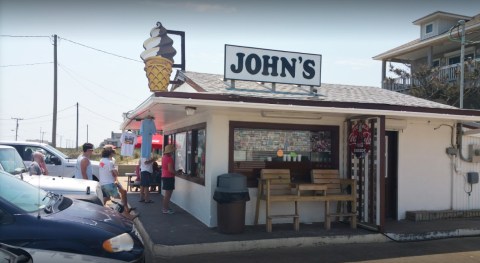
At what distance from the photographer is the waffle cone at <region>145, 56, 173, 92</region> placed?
1414 cm

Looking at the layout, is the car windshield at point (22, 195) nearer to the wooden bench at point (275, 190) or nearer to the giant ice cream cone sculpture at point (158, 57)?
the wooden bench at point (275, 190)

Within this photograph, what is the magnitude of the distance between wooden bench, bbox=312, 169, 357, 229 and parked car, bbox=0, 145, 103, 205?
4.41 metres

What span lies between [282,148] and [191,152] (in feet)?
8.07

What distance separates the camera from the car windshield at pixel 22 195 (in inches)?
175

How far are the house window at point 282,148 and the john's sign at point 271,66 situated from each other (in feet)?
3.67

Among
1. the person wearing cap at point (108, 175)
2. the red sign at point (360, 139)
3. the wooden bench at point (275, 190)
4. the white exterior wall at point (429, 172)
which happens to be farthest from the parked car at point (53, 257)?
the white exterior wall at point (429, 172)

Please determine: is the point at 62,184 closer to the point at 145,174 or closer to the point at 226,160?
the point at 226,160

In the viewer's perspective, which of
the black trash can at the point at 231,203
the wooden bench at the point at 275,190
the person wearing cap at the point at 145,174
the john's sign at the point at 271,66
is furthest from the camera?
the person wearing cap at the point at 145,174

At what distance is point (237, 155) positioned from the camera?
891 cm

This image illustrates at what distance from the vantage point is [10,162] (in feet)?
27.9

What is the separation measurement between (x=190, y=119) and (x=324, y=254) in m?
4.89

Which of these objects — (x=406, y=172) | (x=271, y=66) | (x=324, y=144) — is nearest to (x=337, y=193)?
(x=324, y=144)

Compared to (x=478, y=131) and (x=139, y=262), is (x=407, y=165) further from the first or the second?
(x=139, y=262)

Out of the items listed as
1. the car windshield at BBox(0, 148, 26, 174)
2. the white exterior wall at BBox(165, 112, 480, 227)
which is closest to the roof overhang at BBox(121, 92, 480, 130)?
the white exterior wall at BBox(165, 112, 480, 227)
